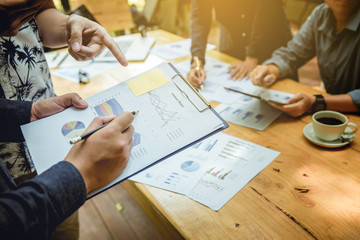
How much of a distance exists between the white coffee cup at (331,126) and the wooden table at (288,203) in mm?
41

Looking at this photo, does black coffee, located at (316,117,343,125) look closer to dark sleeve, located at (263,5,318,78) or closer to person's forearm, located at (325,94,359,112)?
person's forearm, located at (325,94,359,112)

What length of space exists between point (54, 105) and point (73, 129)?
0.38ft

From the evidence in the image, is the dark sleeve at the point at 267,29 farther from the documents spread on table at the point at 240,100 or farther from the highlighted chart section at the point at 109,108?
the highlighted chart section at the point at 109,108

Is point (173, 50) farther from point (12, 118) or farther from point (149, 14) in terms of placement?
point (149, 14)

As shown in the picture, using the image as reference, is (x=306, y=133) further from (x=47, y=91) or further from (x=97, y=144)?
(x=47, y=91)

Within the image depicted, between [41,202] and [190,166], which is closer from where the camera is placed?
[41,202]

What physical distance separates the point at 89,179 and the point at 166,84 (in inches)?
14.4

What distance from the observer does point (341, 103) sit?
98cm

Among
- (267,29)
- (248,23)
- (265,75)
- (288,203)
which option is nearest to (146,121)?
(288,203)

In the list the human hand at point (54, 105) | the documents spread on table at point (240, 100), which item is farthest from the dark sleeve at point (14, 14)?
the documents spread on table at point (240, 100)

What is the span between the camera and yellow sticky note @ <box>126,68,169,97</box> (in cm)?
76

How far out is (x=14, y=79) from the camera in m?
0.79

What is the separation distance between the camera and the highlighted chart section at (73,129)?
656 millimetres

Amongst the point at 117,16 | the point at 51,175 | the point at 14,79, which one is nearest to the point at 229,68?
the point at 14,79
